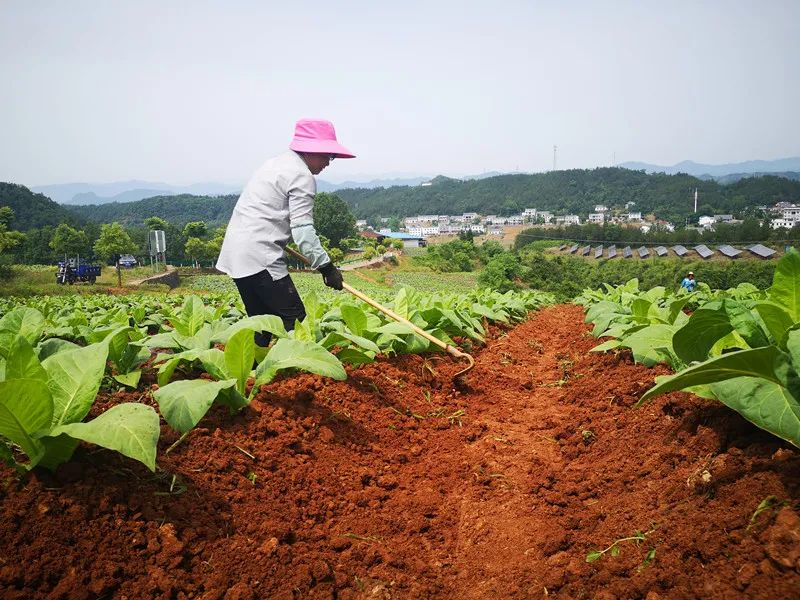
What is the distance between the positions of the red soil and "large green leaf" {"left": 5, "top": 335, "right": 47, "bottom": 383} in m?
0.31

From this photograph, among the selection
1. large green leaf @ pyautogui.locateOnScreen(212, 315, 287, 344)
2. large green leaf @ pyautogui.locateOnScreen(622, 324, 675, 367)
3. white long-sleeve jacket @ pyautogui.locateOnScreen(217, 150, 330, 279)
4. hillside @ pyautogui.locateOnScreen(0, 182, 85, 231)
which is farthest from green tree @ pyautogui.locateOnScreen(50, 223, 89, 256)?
large green leaf @ pyautogui.locateOnScreen(622, 324, 675, 367)

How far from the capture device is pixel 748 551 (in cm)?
139

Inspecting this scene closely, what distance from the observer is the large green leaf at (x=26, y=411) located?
61.0 inches

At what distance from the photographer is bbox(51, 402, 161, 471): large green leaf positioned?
5.13 ft

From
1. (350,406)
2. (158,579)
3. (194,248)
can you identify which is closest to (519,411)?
(350,406)

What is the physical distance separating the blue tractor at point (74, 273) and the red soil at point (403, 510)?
4313 centimetres

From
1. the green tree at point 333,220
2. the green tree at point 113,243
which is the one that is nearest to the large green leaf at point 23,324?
the green tree at point 113,243

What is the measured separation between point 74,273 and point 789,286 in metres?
47.3

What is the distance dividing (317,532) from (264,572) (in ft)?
1.12

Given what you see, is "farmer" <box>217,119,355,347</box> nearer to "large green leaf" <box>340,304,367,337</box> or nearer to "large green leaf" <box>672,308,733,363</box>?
"large green leaf" <box>340,304,367,337</box>

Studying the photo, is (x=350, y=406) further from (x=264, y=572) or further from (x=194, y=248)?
(x=194, y=248)

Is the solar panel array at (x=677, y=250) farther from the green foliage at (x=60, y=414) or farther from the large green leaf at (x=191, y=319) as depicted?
the green foliage at (x=60, y=414)

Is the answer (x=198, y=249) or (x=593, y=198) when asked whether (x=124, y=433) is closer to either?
(x=198, y=249)

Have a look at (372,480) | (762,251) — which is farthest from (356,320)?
(762,251)
